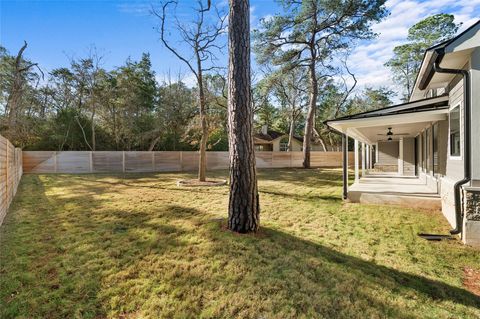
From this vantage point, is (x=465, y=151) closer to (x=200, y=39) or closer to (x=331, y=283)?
(x=331, y=283)

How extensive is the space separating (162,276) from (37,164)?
1809cm

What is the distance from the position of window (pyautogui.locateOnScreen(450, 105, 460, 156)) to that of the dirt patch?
9.03ft

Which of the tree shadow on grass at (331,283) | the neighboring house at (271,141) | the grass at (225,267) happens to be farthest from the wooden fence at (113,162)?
the tree shadow on grass at (331,283)

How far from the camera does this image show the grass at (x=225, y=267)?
8.92ft

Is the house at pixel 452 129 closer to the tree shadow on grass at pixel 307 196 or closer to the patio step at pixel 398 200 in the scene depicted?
the patio step at pixel 398 200

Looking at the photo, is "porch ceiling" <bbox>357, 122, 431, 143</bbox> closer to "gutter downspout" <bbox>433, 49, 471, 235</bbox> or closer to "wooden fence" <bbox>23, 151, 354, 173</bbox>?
"gutter downspout" <bbox>433, 49, 471, 235</bbox>

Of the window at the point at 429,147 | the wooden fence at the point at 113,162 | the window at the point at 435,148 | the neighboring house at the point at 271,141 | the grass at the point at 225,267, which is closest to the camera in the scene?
the grass at the point at 225,267

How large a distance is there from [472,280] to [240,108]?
4.05 metres

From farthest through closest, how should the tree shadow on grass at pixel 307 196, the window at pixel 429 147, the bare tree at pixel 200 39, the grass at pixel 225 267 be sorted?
the bare tree at pixel 200 39 → the window at pixel 429 147 → the tree shadow on grass at pixel 307 196 → the grass at pixel 225 267

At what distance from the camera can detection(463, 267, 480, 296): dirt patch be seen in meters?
3.17

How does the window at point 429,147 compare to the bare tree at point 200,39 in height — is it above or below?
below

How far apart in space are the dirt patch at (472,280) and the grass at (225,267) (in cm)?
10

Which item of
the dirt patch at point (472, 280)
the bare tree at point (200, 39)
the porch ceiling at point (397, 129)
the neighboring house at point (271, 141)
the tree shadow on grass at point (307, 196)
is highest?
the bare tree at point (200, 39)

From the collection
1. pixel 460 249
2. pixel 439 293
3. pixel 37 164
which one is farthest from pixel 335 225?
pixel 37 164
